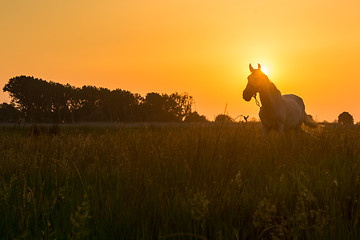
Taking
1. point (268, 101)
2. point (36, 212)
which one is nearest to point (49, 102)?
point (268, 101)

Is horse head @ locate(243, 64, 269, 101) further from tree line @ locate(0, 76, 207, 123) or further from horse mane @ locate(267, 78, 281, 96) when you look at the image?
tree line @ locate(0, 76, 207, 123)

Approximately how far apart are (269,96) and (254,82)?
0.57 m

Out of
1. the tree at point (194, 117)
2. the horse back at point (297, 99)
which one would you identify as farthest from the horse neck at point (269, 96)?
the tree at point (194, 117)

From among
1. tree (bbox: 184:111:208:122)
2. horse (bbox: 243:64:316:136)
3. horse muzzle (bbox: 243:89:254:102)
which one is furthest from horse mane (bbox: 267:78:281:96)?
tree (bbox: 184:111:208:122)

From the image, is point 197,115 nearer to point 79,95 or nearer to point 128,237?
point 128,237

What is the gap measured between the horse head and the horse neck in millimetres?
147

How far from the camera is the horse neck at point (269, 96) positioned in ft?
30.9

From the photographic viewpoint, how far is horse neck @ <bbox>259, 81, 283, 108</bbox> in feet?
30.9

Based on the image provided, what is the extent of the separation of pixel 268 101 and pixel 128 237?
7544 millimetres

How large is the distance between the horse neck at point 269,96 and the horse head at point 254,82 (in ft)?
0.48

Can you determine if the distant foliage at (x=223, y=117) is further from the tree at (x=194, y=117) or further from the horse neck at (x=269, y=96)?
the horse neck at (x=269, y=96)

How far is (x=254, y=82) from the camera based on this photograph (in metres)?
9.43

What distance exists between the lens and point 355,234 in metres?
2.46

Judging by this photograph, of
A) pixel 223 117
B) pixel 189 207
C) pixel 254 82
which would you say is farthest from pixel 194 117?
pixel 254 82
